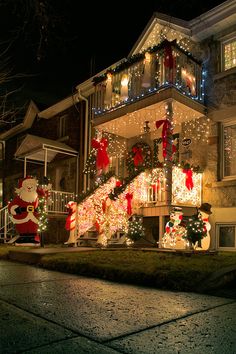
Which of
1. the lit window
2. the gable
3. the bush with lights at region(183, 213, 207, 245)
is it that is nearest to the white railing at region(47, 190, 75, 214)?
the gable

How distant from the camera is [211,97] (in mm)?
11211

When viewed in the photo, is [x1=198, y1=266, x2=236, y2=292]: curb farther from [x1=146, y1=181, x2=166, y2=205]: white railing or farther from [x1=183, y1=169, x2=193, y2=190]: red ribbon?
[x1=146, y1=181, x2=166, y2=205]: white railing

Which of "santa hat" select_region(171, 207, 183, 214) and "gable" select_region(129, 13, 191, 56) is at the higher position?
"gable" select_region(129, 13, 191, 56)

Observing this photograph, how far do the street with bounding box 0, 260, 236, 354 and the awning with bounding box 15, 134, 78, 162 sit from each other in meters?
10.3

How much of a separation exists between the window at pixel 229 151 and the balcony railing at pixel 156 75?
1.29 metres

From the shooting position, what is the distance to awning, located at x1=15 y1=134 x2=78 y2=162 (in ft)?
51.1

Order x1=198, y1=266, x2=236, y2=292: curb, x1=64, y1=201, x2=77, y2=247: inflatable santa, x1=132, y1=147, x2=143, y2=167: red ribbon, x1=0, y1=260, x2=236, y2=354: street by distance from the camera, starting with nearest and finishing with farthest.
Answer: x1=0, y1=260, x2=236, y2=354: street < x1=198, y1=266, x2=236, y2=292: curb < x1=64, y1=201, x2=77, y2=247: inflatable santa < x1=132, y1=147, x2=143, y2=167: red ribbon

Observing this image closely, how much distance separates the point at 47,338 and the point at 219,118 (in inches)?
345

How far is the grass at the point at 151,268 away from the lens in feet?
18.0

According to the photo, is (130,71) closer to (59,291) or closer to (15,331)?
(59,291)

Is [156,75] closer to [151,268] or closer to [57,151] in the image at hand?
[57,151]

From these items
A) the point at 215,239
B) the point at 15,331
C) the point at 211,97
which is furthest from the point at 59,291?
the point at 211,97

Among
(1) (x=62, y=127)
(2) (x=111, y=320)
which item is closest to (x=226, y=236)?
(2) (x=111, y=320)

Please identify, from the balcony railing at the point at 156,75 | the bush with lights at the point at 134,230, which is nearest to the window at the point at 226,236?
the bush with lights at the point at 134,230
